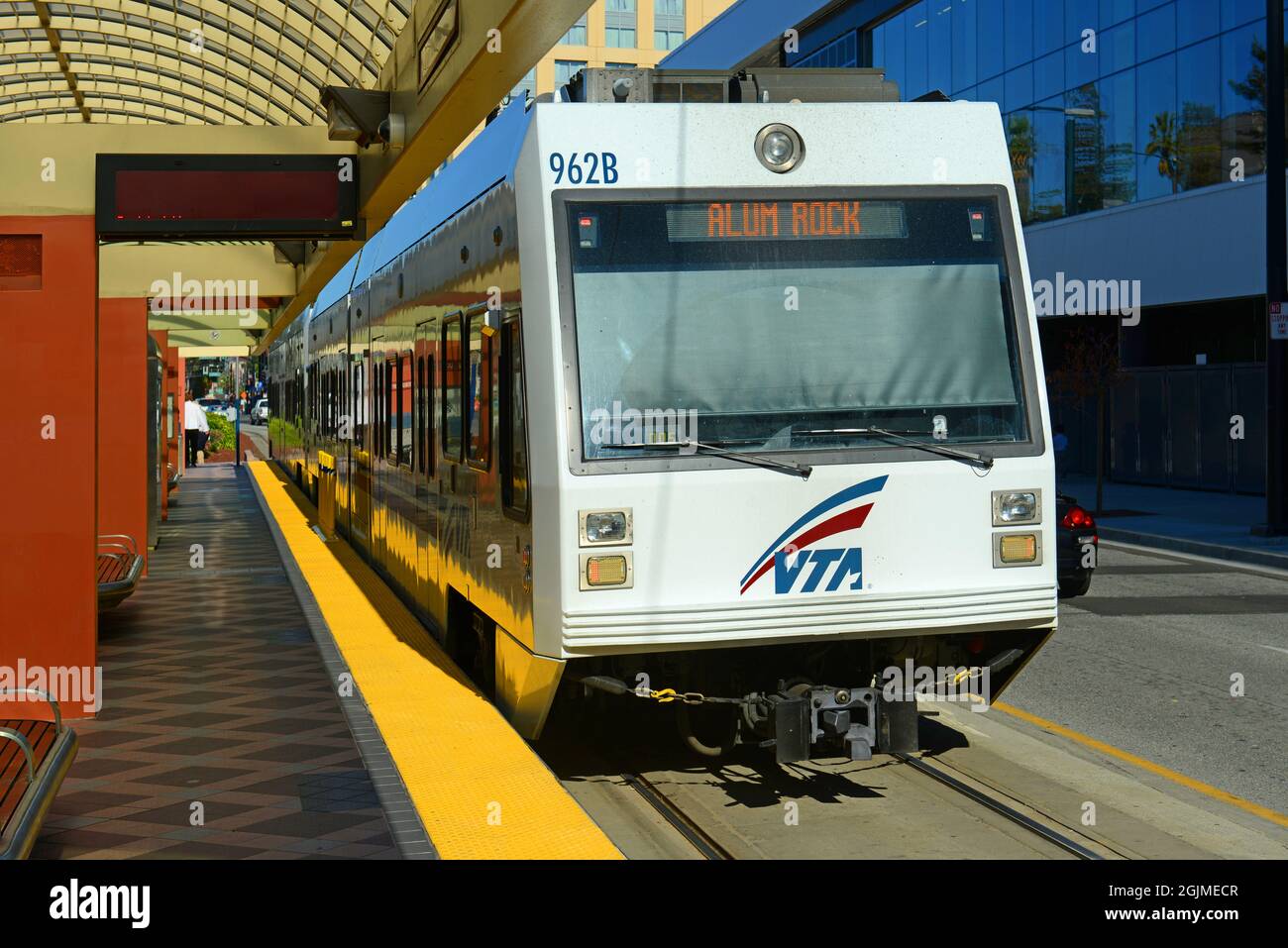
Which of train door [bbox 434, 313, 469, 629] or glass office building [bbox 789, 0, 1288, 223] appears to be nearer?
train door [bbox 434, 313, 469, 629]

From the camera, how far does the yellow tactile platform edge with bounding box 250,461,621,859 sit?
594 centimetres

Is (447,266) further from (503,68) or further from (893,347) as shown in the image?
(893,347)

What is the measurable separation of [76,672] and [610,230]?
3945mm

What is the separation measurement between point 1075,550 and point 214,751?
31.1ft

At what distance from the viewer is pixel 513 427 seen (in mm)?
7602

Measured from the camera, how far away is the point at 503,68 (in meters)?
9.81

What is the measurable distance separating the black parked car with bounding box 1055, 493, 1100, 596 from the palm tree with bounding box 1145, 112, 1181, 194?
17.0 metres

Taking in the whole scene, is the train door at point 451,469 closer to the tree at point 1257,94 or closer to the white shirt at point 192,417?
the tree at point 1257,94

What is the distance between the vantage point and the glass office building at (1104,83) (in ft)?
92.6

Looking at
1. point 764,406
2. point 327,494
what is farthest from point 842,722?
point 327,494

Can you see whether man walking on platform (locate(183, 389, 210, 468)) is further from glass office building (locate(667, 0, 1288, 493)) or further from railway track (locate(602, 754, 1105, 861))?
railway track (locate(602, 754, 1105, 861))

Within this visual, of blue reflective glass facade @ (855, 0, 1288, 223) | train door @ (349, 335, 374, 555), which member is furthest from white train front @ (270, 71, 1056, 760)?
blue reflective glass facade @ (855, 0, 1288, 223)

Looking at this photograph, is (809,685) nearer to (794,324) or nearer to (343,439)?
(794,324)
